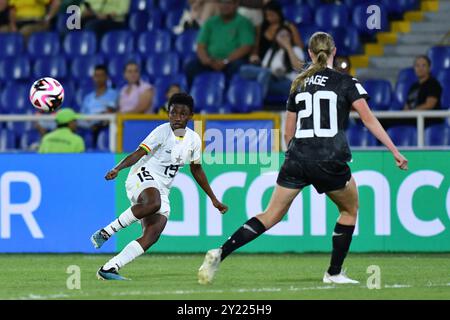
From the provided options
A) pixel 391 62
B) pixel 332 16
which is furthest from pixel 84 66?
pixel 391 62

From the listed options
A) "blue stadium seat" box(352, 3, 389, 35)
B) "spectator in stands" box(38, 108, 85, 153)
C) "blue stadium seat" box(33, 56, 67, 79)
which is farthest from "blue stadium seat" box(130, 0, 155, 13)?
"spectator in stands" box(38, 108, 85, 153)

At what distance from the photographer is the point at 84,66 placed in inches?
821

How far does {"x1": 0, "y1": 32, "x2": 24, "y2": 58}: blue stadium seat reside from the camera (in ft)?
71.8

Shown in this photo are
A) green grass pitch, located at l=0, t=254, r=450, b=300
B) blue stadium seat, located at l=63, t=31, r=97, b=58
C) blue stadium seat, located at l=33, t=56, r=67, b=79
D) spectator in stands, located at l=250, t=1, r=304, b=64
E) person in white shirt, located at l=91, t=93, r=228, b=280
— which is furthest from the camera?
blue stadium seat, located at l=63, t=31, r=97, b=58

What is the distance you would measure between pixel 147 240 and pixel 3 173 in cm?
425

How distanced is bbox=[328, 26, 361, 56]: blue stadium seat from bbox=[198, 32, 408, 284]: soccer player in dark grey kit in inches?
353

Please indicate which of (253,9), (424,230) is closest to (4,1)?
(253,9)

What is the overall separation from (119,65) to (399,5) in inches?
183

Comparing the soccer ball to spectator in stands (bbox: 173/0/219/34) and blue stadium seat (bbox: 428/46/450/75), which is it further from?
spectator in stands (bbox: 173/0/219/34)

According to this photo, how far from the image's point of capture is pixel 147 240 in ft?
37.0

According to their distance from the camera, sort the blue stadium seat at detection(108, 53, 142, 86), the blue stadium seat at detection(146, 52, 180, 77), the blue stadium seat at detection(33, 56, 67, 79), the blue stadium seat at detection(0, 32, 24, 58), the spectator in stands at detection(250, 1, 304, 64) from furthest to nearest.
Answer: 1. the blue stadium seat at detection(0, 32, 24, 58)
2. the blue stadium seat at detection(33, 56, 67, 79)
3. the blue stadium seat at detection(108, 53, 142, 86)
4. the blue stadium seat at detection(146, 52, 180, 77)
5. the spectator in stands at detection(250, 1, 304, 64)

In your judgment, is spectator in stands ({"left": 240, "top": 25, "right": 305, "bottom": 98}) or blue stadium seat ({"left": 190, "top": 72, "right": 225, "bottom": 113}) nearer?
spectator in stands ({"left": 240, "top": 25, "right": 305, "bottom": 98})

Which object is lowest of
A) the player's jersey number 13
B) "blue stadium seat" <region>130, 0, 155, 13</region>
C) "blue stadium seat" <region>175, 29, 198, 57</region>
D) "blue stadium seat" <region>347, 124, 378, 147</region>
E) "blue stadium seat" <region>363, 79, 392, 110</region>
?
"blue stadium seat" <region>347, 124, 378, 147</region>
